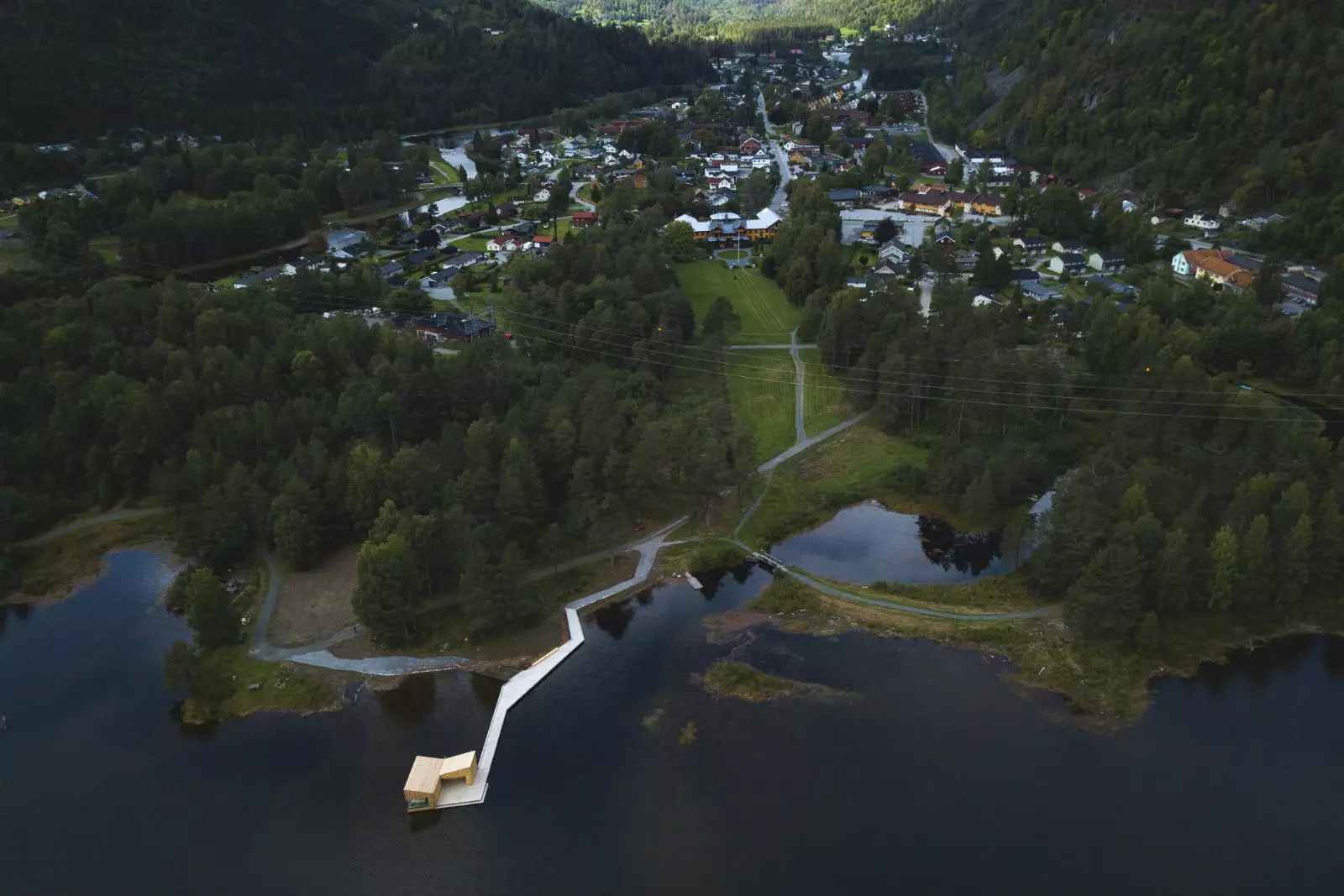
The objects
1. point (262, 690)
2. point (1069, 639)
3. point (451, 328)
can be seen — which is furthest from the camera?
point (451, 328)

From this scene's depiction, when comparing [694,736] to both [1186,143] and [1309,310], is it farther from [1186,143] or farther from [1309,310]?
[1186,143]

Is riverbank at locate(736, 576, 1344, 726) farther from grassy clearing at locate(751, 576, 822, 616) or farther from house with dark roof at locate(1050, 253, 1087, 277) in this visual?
house with dark roof at locate(1050, 253, 1087, 277)

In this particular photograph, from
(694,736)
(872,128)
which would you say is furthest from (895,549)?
(872,128)

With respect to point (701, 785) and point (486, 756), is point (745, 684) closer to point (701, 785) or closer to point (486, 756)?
point (701, 785)

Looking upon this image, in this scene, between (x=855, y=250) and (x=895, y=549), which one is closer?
(x=895, y=549)

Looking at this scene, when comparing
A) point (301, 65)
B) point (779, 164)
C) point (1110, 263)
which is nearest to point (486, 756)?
point (1110, 263)

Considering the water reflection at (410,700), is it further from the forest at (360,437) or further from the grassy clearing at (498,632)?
the forest at (360,437)

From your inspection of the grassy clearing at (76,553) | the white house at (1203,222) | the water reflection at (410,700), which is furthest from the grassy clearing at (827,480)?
the white house at (1203,222)

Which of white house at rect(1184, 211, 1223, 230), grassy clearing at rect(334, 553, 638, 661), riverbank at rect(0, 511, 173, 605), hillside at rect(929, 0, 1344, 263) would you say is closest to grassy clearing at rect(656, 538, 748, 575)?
grassy clearing at rect(334, 553, 638, 661)
